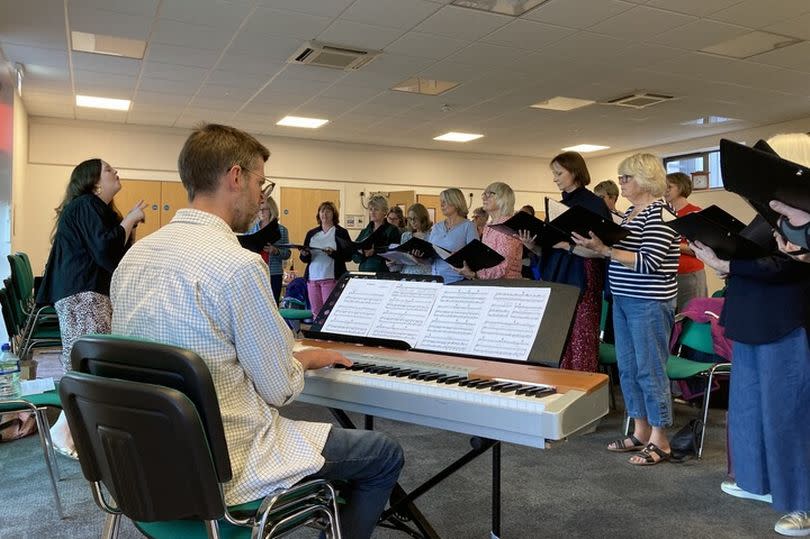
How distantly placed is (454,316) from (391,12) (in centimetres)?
349

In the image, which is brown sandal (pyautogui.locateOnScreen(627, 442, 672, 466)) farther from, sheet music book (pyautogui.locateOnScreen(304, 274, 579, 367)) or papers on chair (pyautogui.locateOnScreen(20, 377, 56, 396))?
papers on chair (pyautogui.locateOnScreen(20, 377, 56, 396))

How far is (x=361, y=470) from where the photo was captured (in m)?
1.57

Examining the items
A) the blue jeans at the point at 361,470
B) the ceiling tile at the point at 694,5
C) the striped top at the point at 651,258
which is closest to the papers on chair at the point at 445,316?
the blue jeans at the point at 361,470

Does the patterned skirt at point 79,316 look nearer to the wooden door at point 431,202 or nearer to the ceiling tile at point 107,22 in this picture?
the ceiling tile at point 107,22

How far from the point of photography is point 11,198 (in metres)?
6.74

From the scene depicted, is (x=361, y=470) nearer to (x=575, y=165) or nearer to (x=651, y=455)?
(x=651, y=455)

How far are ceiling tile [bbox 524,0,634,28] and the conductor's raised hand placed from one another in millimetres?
3710

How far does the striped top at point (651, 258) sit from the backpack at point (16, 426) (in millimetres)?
3269

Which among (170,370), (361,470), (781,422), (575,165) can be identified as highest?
(575,165)

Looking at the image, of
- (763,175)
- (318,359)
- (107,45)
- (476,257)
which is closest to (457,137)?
(107,45)

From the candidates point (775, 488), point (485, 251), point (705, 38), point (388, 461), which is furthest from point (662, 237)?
point (705, 38)

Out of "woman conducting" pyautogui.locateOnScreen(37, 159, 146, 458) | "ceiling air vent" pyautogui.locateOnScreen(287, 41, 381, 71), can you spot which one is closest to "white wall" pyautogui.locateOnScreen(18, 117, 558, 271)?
"ceiling air vent" pyautogui.locateOnScreen(287, 41, 381, 71)

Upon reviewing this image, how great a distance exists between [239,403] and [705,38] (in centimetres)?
537

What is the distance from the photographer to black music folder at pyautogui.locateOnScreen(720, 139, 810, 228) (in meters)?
1.75
